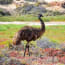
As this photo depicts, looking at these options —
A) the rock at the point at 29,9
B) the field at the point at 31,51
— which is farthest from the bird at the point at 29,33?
the rock at the point at 29,9

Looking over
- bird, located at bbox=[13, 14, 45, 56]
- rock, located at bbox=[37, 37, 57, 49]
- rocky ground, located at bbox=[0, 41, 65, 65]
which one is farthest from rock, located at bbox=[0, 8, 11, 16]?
rock, located at bbox=[37, 37, 57, 49]

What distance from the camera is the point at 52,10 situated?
775 cm

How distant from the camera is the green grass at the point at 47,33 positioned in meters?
7.12

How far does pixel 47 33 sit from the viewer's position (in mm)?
7285

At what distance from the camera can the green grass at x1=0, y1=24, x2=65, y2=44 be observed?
7.12m

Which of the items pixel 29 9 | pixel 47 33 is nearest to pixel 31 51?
pixel 47 33

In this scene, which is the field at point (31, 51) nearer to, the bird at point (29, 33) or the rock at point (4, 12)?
the bird at point (29, 33)

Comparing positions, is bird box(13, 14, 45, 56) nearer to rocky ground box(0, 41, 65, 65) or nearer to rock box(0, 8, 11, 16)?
rocky ground box(0, 41, 65, 65)

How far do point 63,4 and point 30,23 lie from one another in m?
1.26

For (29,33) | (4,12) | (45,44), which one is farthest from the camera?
(4,12)

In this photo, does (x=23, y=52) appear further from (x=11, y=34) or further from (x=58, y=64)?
(x=58, y=64)

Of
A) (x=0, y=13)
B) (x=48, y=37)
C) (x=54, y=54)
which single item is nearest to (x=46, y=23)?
(x=48, y=37)

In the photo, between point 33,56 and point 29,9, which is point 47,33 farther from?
point 29,9

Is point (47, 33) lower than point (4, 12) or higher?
lower
